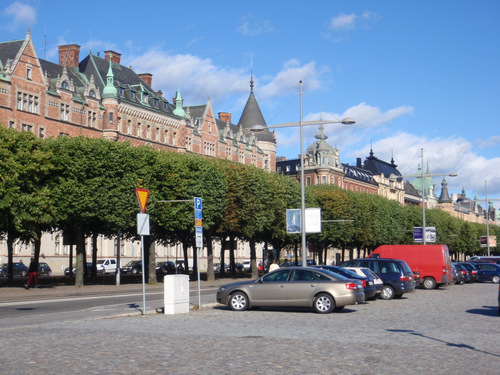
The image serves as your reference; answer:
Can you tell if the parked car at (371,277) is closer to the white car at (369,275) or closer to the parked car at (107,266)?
the white car at (369,275)

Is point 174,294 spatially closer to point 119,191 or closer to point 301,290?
point 301,290

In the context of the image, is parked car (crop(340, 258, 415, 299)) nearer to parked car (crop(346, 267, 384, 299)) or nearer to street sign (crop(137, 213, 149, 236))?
parked car (crop(346, 267, 384, 299))

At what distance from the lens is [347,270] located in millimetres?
28469

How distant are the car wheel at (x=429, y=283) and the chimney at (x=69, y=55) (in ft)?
174

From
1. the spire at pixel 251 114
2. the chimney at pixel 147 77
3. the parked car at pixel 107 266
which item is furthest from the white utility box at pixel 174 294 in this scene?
the spire at pixel 251 114

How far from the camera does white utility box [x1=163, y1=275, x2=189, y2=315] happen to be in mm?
22188

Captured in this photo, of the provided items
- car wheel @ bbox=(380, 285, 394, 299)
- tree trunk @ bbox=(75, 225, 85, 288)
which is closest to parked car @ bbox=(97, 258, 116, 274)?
tree trunk @ bbox=(75, 225, 85, 288)

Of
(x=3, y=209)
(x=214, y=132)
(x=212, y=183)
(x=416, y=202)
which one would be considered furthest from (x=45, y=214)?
(x=416, y=202)

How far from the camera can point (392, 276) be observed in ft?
109

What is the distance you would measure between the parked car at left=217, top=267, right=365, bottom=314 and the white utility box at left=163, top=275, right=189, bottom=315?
2173mm

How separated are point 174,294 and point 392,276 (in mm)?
14171

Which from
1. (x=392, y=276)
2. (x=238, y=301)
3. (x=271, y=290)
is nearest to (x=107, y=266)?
(x=392, y=276)

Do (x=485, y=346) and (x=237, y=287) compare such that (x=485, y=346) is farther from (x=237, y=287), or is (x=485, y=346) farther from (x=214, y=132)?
(x=214, y=132)

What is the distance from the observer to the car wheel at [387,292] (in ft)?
108
